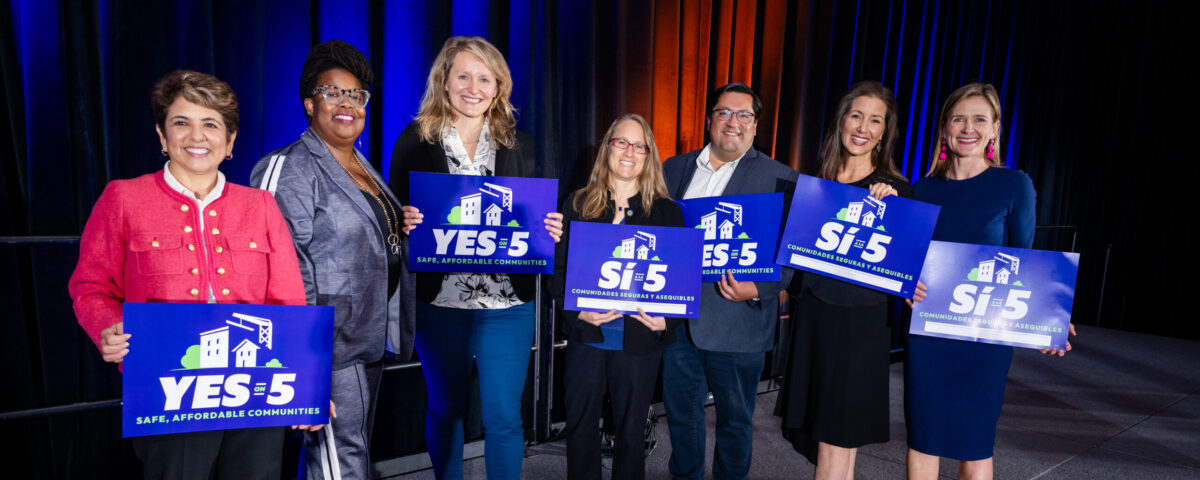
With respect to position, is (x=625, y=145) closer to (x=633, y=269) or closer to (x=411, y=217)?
(x=633, y=269)

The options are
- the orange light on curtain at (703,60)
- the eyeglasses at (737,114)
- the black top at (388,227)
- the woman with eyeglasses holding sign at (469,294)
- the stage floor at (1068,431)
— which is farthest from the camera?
the orange light on curtain at (703,60)

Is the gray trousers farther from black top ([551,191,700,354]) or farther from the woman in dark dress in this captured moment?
the woman in dark dress

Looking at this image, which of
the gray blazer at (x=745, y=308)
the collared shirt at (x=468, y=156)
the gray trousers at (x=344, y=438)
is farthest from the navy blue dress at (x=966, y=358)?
the gray trousers at (x=344, y=438)

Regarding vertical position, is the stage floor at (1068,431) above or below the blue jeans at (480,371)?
below

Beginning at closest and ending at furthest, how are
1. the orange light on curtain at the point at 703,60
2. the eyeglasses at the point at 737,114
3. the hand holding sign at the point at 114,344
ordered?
the hand holding sign at the point at 114,344, the eyeglasses at the point at 737,114, the orange light on curtain at the point at 703,60

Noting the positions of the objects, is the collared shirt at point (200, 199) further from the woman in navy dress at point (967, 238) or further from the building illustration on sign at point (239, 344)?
the woman in navy dress at point (967, 238)

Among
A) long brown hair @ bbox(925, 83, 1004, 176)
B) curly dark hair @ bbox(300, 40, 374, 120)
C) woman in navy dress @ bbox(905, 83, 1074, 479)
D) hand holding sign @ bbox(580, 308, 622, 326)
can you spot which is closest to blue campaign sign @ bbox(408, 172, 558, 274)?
hand holding sign @ bbox(580, 308, 622, 326)

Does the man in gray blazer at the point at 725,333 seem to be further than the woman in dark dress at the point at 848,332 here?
Yes

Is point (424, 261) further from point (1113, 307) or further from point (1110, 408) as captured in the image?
point (1113, 307)

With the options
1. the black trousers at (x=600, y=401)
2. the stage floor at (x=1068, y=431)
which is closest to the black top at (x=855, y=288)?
the black trousers at (x=600, y=401)

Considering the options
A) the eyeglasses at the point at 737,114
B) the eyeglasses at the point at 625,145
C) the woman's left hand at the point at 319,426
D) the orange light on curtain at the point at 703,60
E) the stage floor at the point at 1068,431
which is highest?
the orange light on curtain at the point at 703,60

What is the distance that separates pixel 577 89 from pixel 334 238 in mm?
1838

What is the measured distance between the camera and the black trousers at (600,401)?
1909mm

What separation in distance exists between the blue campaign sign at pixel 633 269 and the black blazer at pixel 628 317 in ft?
0.38
